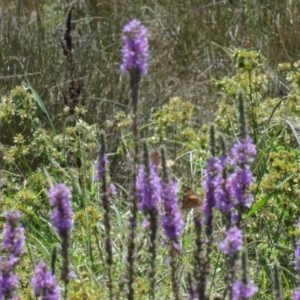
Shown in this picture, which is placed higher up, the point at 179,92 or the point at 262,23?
the point at 262,23

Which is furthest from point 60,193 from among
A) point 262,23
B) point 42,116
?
point 262,23

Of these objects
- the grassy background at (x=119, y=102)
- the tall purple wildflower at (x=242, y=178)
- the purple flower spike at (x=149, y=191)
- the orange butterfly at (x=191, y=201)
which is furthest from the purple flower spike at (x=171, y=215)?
the grassy background at (x=119, y=102)

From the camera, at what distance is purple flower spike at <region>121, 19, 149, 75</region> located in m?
2.02

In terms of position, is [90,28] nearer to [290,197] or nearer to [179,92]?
[179,92]

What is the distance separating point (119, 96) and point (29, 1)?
263 centimetres

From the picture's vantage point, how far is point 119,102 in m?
6.95

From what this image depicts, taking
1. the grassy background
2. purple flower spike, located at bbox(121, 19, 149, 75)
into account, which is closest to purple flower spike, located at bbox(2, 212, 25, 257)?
purple flower spike, located at bbox(121, 19, 149, 75)

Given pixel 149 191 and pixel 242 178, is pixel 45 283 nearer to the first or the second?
pixel 149 191

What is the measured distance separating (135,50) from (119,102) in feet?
16.1

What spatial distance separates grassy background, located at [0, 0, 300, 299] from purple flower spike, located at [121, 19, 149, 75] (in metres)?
1.13

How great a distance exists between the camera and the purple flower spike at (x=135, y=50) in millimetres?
2020

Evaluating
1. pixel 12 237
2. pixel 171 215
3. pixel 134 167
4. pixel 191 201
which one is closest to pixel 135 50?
pixel 134 167

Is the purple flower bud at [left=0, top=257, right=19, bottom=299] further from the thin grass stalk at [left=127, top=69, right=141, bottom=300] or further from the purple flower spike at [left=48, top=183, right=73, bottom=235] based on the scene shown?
the thin grass stalk at [left=127, top=69, right=141, bottom=300]

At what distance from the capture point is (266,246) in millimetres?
3578
